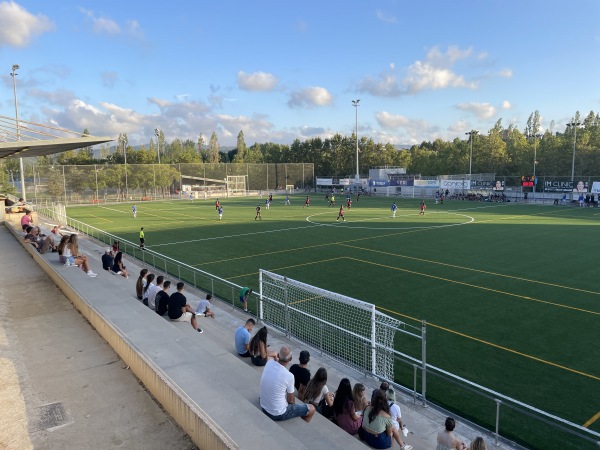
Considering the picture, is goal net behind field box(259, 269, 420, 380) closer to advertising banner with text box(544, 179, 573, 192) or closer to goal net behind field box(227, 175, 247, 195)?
advertising banner with text box(544, 179, 573, 192)

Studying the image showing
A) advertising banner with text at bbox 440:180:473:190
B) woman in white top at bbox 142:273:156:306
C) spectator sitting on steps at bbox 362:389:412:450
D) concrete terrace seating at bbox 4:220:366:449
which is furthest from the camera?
advertising banner with text at bbox 440:180:473:190

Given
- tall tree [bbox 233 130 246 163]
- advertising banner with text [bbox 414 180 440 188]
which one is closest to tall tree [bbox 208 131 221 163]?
tall tree [bbox 233 130 246 163]

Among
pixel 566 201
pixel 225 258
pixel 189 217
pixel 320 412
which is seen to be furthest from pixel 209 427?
pixel 566 201

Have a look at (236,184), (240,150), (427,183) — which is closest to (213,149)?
(240,150)

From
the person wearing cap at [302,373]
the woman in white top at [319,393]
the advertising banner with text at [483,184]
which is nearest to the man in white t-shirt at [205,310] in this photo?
the person wearing cap at [302,373]

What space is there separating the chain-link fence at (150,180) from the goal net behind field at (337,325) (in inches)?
2116

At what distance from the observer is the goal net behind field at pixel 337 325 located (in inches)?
388

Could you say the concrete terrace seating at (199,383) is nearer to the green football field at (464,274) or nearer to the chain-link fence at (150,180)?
the green football field at (464,274)

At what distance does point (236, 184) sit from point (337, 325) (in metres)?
71.5

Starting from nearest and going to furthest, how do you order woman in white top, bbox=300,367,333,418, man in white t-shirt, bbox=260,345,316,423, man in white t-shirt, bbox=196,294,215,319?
man in white t-shirt, bbox=260,345,316,423 → woman in white top, bbox=300,367,333,418 → man in white t-shirt, bbox=196,294,215,319

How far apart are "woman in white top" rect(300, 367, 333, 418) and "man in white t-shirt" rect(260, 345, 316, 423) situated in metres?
0.86

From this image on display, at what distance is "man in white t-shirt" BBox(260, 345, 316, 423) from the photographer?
6.11 meters

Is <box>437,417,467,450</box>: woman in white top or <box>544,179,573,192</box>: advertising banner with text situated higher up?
<box>544,179,573,192</box>: advertising banner with text

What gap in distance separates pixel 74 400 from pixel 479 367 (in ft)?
27.9
